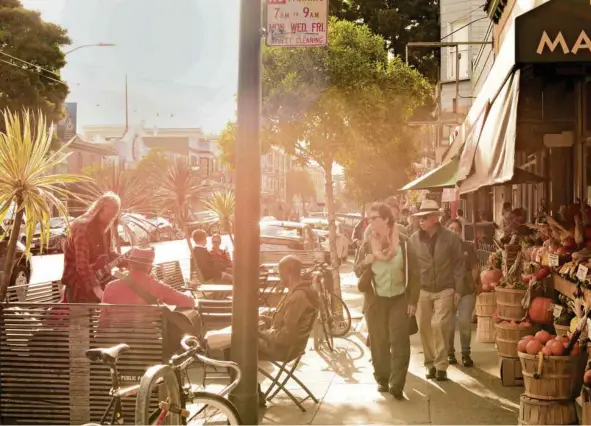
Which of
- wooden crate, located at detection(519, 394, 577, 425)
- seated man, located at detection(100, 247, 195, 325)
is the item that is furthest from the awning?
seated man, located at detection(100, 247, 195, 325)

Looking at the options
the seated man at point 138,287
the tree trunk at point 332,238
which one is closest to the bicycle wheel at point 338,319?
the tree trunk at point 332,238

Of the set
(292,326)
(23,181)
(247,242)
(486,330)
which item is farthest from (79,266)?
(486,330)

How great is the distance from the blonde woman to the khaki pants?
3.64 metres

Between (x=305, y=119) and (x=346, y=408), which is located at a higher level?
(x=305, y=119)

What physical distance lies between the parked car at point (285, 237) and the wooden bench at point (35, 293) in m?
13.8

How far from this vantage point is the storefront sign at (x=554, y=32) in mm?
5668

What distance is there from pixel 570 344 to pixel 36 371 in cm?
439

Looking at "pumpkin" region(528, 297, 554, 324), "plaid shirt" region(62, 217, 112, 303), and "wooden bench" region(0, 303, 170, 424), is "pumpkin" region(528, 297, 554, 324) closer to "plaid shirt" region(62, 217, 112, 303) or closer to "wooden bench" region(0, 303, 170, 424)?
"wooden bench" region(0, 303, 170, 424)

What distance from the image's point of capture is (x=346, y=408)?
8.12 metres

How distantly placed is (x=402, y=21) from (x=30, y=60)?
17007 millimetres

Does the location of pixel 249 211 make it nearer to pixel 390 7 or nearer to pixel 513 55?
pixel 513 55

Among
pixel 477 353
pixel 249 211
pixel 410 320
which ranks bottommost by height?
pixel 477 353

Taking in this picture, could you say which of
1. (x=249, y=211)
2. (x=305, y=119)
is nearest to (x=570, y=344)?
(x=249, y=211)

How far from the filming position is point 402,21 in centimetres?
3766
